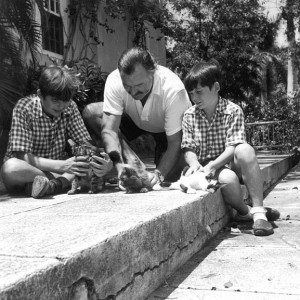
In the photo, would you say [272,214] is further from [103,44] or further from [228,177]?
[103,44]

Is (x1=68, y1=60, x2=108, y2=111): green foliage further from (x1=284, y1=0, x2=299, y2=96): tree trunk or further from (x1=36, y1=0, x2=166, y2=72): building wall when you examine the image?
(x1=284, y1=0, x2=299, y2=96): tree trunk

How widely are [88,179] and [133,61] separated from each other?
0.89m

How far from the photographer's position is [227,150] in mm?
→ 3557

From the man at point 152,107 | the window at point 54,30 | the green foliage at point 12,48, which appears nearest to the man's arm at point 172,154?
the man at point 152,107

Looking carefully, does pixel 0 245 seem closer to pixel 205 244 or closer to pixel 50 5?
pixel 205 244

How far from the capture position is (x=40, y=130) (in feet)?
12.5

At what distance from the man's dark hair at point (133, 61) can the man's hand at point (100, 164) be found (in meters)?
0.64

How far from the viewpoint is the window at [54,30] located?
10.2 meters

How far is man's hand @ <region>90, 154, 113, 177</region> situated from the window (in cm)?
711

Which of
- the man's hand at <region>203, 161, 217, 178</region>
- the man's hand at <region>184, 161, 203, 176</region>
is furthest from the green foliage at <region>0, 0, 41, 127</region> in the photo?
the man's hand at <region>203, 161, 217, 178</region>

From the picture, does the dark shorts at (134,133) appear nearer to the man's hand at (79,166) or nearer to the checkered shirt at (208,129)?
the checkered shirt at (208,129)

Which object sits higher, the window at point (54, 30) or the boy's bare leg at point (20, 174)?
the window at point (54, 30)

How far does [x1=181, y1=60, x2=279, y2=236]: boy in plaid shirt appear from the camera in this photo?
138 inches

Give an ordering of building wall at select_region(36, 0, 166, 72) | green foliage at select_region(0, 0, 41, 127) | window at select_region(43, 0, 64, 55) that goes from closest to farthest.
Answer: green foliage at select_region(0, 0, 41, 127)
window at select_region(43, 0, 64, 55)
building wall at select_region(36, 0, 166, 72)
